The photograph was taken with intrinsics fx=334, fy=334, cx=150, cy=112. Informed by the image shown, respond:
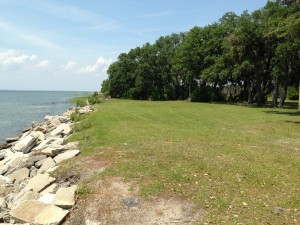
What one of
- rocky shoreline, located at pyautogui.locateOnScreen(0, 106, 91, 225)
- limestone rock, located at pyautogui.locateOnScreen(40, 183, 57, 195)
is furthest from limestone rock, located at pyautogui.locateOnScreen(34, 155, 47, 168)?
limestone rock, located at pyautogui.locateOnScreen(40, 183, 57, 195)

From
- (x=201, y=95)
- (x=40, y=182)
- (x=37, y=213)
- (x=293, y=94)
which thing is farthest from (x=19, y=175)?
(x=293, y=94)

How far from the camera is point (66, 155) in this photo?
1323 centimetres

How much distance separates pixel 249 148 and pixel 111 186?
7.47 metres

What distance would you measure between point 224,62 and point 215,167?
41262 millimetres

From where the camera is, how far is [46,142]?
17.3m

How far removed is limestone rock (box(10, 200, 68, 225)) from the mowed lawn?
6.99ft

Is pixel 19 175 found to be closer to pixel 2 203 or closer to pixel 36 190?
pixel 36 190

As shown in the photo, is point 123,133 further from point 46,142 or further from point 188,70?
point 188,70

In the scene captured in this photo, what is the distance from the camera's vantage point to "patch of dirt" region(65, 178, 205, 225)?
792cm

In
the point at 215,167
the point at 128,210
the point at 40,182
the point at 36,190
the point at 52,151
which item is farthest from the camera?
the point at 52,151

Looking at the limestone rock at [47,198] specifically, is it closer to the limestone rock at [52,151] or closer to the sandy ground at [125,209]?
the sandy ground at [125,209]

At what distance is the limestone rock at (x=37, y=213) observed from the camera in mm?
8094

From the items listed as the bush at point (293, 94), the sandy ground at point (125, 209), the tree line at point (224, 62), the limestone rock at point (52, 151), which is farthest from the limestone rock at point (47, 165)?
the bush at point (293, 94)

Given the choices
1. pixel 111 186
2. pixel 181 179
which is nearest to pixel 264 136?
pixel 181 179
